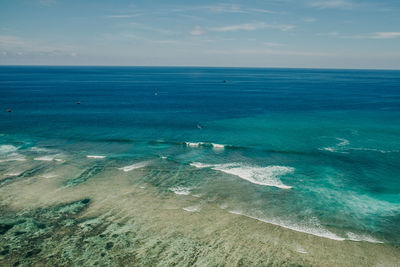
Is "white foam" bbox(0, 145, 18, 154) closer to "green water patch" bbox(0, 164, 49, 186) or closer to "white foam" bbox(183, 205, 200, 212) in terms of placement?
"green water patch" bbox(0, 164, 49, 186)

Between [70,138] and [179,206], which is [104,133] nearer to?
[70,138]

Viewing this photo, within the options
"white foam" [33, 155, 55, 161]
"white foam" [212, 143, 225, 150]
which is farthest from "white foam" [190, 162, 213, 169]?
"white foam" [33, 155, 55, 161]

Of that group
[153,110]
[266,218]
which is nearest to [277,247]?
[266,218]

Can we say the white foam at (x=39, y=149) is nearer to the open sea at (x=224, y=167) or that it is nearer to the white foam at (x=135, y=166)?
the open sea at (x=224, y=167)

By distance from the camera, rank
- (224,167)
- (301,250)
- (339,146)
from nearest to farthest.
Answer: (301,250) → (224,167) → (339,146)

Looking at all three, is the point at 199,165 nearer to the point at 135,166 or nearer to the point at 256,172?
the point at 256,172

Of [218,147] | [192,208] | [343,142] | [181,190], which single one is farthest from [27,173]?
[343,142]

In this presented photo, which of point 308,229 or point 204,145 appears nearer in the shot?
point 308,229
